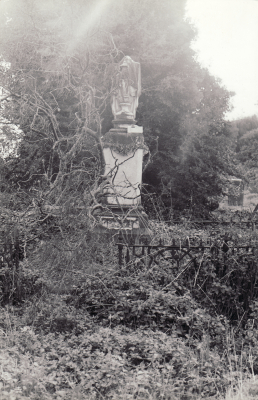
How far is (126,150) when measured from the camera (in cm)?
793

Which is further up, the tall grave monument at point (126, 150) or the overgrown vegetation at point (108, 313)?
the tall grave monument at point (126, 150)

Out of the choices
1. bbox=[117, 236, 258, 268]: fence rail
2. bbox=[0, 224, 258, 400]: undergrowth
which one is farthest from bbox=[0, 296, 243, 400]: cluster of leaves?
bbox=[117, 236, 258, 268]: fence rail

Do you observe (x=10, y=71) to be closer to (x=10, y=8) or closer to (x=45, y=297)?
(x=45, y=297)

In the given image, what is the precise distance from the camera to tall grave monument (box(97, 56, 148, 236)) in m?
7.34

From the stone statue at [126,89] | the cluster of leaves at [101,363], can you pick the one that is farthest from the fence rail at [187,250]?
the stone statue at [126,89]

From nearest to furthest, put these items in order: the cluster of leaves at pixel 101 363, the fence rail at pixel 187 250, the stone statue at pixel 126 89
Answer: the cluster of leaves at pixel 101 363 → the fence rail at pixel 187 250 → the stone statue at pixel 126 89

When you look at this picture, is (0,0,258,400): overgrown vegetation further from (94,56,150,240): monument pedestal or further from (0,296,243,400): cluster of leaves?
(94,56,150,240): monument pedestal

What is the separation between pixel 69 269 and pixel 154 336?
135 centimetres

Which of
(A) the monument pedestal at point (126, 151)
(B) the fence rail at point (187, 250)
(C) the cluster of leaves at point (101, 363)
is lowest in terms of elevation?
(C) the cluster of leaves at point (101, 363)

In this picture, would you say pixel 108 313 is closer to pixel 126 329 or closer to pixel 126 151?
pixel 126 329

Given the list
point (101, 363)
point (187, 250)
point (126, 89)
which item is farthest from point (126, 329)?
point (126, 89)

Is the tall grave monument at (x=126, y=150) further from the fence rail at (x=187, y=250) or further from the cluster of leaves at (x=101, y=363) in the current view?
the cluster of leaves at (x=101, y=363)

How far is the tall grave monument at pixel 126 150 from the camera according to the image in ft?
24.1

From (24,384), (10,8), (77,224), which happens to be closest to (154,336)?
(24,384)
